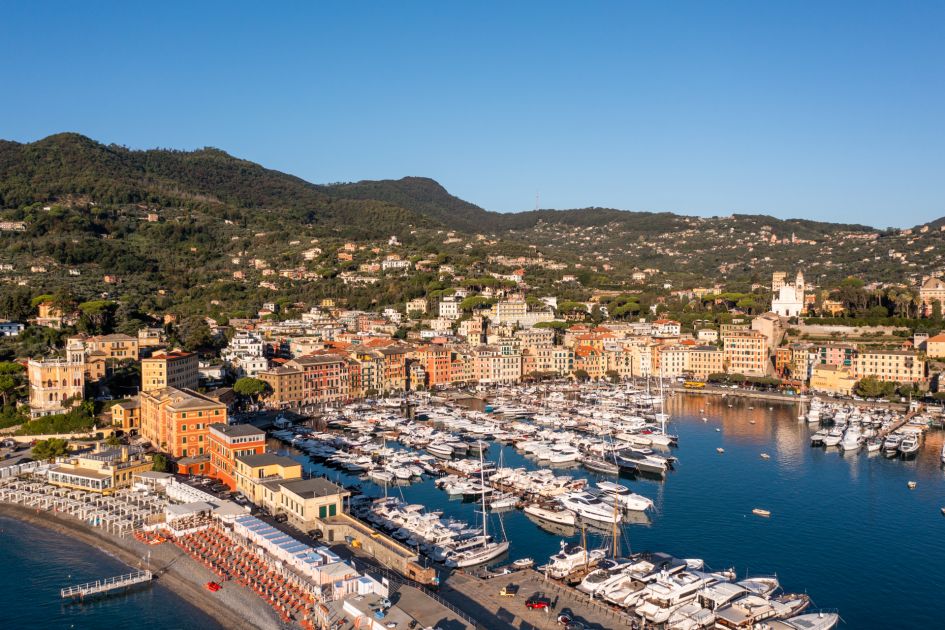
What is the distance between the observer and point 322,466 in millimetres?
29406

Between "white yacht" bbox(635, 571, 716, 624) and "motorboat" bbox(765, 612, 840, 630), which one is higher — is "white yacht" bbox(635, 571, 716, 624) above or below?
above

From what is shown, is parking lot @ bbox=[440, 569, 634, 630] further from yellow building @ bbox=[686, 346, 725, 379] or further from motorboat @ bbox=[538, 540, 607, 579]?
yellow building @ bbox=[686, 346, 725, 379]

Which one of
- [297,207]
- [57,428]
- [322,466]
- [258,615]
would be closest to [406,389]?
[322,466]

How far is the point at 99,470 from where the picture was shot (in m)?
24.2

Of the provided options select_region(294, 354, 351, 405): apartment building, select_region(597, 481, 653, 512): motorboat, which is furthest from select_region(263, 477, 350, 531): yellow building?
select_region(294, 354, 351, 405): apartment building

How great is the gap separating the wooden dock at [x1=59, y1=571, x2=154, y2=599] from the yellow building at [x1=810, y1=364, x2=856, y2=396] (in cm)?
4009

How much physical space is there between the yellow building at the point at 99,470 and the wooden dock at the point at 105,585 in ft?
21.4

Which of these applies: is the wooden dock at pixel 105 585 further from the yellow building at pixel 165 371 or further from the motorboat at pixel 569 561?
the yellow building at pixel 165 371

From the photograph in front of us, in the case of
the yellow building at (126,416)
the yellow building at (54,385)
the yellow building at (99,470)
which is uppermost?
the yellow building at (54,385)

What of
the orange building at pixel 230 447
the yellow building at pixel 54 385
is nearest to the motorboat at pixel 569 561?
the orange building at pixel 230 447

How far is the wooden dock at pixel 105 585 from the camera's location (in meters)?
17.2

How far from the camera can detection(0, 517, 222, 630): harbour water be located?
16125 mm

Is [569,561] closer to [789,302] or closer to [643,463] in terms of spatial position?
[643,463]

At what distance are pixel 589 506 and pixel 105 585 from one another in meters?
13.4
